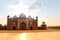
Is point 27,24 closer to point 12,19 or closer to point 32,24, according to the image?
point 32,24

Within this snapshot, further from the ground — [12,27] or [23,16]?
[23,16]

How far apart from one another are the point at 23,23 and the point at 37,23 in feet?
5.26

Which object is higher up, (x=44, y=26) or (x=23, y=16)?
(x=23, y=16)

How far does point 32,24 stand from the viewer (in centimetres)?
1495

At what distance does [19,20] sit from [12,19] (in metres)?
0.86

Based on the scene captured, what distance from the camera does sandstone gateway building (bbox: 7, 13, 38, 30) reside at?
1485cm

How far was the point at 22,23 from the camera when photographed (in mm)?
15172

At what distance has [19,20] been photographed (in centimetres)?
1512

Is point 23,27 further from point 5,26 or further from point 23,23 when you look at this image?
point 5,26

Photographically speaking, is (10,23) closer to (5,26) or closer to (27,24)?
(5,26)

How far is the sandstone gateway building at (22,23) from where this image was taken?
14.9 meters

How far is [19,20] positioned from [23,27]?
0.95m

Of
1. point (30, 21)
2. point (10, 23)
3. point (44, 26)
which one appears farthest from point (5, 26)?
point (44, 26)

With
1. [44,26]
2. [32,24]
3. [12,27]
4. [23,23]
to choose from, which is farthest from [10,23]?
[44,26]
